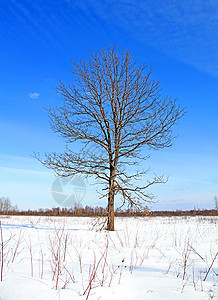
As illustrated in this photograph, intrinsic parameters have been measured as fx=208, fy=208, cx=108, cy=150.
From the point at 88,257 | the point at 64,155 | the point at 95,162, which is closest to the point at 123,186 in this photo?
the point at 95,162

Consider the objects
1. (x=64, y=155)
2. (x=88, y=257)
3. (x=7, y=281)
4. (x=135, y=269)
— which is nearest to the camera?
(x=7, y=281)

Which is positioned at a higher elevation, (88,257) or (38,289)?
(38,289)

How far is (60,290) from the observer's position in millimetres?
1791

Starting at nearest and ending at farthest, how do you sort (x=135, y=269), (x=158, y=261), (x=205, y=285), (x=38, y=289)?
(x=38, y=289) < (x=205, y=285) < (x=135, y=269) < (x=158, y=261)

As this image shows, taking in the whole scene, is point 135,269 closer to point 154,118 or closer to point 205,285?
point 205,285

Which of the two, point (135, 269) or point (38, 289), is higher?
point (38, 289)

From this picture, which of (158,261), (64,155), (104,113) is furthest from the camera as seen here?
(104,113)

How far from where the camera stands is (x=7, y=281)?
1935 millimetres

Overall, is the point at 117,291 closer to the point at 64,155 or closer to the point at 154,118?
the point at 64,155

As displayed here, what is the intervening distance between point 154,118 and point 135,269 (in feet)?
26.4

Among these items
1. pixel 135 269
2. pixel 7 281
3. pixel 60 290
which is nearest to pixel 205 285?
pixel 135 269

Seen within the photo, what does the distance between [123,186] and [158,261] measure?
6.41 meters

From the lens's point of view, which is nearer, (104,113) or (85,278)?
(85,278)

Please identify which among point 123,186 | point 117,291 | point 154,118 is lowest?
point 117,291
